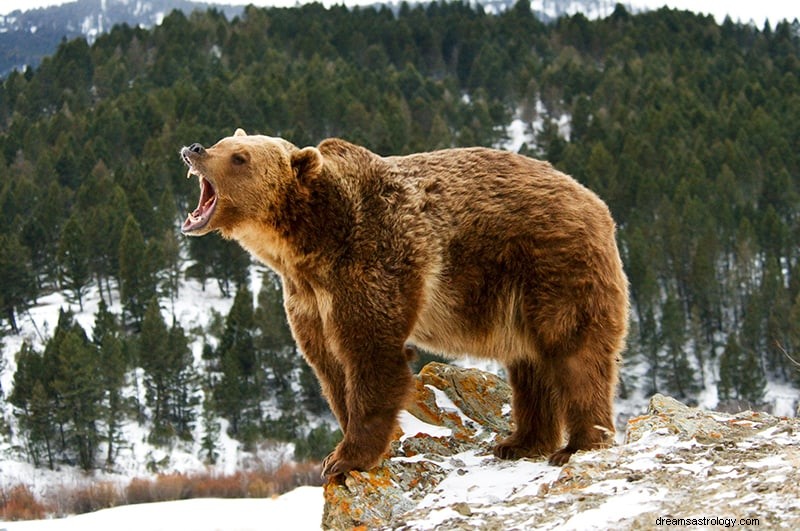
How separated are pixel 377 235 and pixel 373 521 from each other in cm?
204

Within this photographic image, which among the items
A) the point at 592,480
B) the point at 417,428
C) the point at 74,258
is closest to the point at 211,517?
the point at 417,428

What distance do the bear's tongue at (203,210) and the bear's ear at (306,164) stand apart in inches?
25.0

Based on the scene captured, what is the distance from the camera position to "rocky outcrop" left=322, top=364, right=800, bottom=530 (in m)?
4.84

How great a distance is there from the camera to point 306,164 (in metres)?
6.68

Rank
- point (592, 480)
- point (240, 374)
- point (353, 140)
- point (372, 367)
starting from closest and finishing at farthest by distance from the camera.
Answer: point (592, 480) < point (372, 367) < point (240, 374) < point (353, 140)

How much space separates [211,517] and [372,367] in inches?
1147

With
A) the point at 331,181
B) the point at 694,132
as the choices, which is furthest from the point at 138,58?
the point at 331,181

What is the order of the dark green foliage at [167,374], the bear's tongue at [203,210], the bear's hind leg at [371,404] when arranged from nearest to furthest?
the bear's tongue at [203,210]
the bear's hind leg at [371,404]
the dark green foliage at [167,374]

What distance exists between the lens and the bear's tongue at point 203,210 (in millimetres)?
6305

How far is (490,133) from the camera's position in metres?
127

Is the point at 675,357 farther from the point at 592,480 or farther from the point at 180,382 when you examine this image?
the point at 592,480

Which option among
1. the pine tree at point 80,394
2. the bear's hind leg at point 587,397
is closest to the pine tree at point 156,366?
the pine tree at point 80,394

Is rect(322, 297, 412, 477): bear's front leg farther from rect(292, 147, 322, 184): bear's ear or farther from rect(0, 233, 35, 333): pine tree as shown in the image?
rect(0, 233, 35, 333): pine tree

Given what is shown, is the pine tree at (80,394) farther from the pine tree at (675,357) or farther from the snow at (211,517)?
the pine tree at (675,357)
